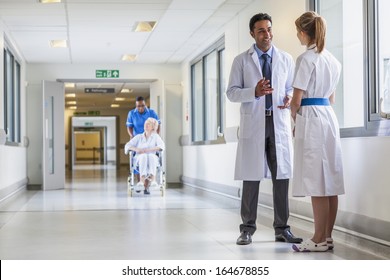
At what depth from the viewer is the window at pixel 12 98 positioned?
1088 cm

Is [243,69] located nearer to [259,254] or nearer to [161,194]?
[259,254]

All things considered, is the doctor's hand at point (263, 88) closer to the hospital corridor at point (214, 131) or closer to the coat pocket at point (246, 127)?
the hospital corridor at point (214, 131)

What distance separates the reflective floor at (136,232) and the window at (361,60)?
2.96 ft

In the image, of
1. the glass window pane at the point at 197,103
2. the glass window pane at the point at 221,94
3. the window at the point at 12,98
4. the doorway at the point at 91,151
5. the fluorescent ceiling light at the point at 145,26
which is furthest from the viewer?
the doorway at the point at 91,151

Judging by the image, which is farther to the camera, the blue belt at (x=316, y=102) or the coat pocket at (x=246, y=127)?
the coat pocket at (x=246, y=127)

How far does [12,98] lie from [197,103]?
3378 mm

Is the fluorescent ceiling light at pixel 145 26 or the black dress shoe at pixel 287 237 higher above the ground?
the fluorescent ceiling light at pixel 145 26

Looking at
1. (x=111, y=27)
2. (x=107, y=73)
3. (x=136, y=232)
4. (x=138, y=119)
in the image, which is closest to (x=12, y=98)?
(x=107, y=73)

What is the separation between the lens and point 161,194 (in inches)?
415

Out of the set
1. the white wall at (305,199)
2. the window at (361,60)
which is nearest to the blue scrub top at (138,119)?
the white wall at (305,199)

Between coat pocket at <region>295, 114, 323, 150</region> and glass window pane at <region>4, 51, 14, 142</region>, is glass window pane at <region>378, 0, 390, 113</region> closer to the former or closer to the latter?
coat pocket at <region>295, 114, 323, 150</region>

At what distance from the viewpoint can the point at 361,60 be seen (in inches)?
196

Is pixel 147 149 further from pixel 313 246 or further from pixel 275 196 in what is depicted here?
pixel 313 246
